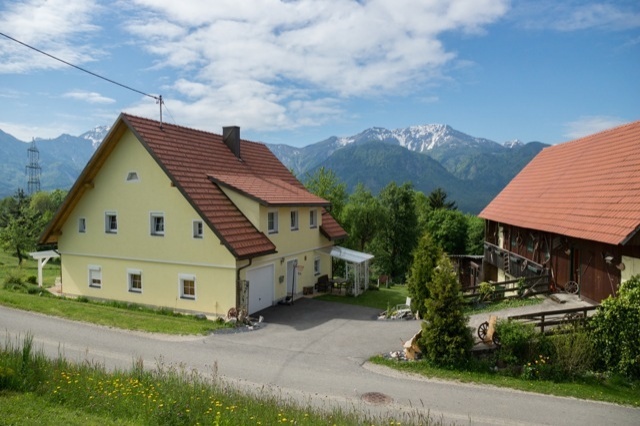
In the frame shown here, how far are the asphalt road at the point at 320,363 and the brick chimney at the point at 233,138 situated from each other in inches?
439

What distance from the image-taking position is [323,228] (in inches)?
1136

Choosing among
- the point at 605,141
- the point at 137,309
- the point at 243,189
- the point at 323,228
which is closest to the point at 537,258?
A: the point at 605,141

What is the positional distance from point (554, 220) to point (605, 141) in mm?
6218

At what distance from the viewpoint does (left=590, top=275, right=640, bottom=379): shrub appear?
12.8 meters

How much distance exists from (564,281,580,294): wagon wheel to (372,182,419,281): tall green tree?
91.8 feet

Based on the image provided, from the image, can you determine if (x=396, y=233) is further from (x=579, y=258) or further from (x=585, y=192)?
(x=579, y=258)

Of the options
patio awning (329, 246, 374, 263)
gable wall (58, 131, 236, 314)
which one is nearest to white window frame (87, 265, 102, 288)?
gable wall (58, 131, 236, 314)

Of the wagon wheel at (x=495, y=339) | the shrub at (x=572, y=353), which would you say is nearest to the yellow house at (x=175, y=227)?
the wagon wheel at (x=495, y=339)

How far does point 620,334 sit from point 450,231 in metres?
41.0

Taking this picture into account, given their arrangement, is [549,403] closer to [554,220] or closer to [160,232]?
[554,220]

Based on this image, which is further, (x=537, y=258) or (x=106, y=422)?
(x=537, y=258)

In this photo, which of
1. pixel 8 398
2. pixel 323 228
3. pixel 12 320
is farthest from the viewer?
pixel 323 228

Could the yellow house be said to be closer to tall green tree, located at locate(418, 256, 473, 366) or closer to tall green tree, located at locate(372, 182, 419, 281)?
tall green tree, located at locate(418, 256, 473, 366)

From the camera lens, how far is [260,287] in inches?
877
